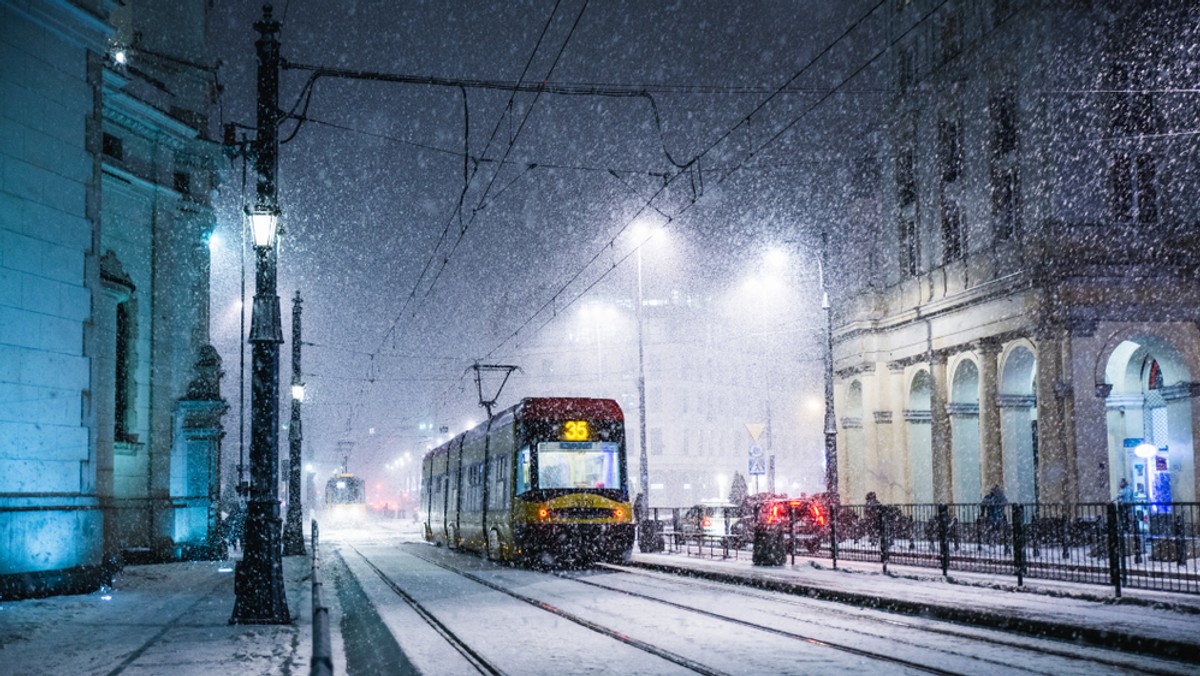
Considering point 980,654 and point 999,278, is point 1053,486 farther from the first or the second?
point 980,654

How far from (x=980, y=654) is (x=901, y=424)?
2925 cm

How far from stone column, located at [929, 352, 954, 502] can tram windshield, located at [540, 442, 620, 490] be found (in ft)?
50.5

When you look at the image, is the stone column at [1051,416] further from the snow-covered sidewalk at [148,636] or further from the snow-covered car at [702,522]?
the snow-covered sidewalk at [148,636]

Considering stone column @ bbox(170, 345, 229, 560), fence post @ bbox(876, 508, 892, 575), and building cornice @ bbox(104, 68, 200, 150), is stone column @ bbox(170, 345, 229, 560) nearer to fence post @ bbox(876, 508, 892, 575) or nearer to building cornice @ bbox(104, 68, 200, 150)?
building cornice @ bbox(104, 68, 200, 150)

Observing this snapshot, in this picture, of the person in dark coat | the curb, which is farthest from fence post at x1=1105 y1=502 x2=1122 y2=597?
the person in dark coat

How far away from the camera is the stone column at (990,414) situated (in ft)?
109

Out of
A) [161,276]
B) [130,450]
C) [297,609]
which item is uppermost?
[161,276]

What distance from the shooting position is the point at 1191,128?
30.1 meters

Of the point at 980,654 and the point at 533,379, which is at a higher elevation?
the point at 533,379

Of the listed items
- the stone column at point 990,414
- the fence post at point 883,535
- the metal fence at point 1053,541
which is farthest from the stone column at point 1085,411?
the fence post at point 883,535

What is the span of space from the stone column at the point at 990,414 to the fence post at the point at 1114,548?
1836cm

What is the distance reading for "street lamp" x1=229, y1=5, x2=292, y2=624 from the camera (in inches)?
538

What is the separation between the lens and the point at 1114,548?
15.4m

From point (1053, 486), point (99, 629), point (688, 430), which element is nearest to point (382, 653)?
point (99, 629)
